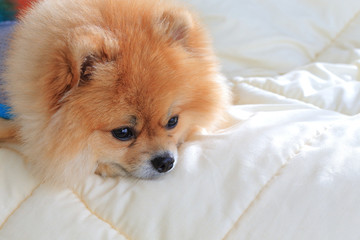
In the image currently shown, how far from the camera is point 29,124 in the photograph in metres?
1.47

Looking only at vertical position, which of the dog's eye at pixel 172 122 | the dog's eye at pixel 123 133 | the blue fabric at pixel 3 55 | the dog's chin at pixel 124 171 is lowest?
the dog's chin at pixel 124 171

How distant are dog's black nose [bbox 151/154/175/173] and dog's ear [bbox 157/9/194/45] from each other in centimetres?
49

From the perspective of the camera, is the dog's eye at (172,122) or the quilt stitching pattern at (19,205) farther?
the dog's eye at (172,122)

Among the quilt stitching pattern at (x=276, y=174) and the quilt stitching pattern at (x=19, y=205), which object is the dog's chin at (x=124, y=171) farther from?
the quilt stitching pattern at (x=276, y=174)

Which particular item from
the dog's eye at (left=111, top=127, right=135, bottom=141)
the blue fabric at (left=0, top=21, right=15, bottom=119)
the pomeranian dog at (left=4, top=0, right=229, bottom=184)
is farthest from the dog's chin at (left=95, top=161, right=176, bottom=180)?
the blue fabric at (left=0, top=21, right=15, bottom=119)

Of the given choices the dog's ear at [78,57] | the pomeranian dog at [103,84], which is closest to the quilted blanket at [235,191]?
the pomeranian dog at [103,84]

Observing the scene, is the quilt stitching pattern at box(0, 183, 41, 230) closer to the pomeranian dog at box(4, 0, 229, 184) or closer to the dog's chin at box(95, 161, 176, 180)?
the pomeranian dog at box(4, 0, 229, 184)

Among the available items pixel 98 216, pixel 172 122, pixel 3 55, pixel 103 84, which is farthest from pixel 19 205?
pixel 3 55

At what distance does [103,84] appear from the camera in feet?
4.42

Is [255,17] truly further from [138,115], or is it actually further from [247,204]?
[247,204]

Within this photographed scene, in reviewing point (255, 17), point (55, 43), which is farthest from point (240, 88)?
point (55, 43)

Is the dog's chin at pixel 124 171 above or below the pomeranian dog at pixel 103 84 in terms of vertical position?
A: below

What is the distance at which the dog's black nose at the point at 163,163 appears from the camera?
146 cm

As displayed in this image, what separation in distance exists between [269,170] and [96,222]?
62cm
